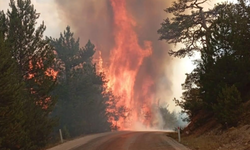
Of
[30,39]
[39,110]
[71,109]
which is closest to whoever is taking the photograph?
[39,110]

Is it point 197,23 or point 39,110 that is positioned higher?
point 197,23

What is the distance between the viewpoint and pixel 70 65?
49031mm

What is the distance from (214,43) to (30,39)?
55.4 feet

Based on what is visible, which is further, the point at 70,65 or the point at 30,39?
the point at 70,65

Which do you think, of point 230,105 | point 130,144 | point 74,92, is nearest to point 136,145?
point 130,144

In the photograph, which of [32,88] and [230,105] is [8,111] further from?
[230,105]

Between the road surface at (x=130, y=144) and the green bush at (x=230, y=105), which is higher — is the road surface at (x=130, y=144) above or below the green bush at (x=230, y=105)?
below

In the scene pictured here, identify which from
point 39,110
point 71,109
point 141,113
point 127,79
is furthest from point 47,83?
point 141,113

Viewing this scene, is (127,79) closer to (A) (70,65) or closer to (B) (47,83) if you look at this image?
(A) (70,65)

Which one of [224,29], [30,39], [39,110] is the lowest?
[39,110]

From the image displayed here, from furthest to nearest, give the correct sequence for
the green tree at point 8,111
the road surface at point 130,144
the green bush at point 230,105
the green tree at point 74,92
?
the green tree at point 74,92 < the green tree at point 8,111 < the road surface at point 130,144 < the green bush at point 230,105

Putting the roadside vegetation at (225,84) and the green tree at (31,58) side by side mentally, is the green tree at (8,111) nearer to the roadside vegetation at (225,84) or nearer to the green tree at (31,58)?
the green tree at (31,58)

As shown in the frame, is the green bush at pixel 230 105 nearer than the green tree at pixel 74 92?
Yes

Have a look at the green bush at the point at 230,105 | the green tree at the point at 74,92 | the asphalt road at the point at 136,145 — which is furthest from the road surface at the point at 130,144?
the green tree at the point at 74,92
